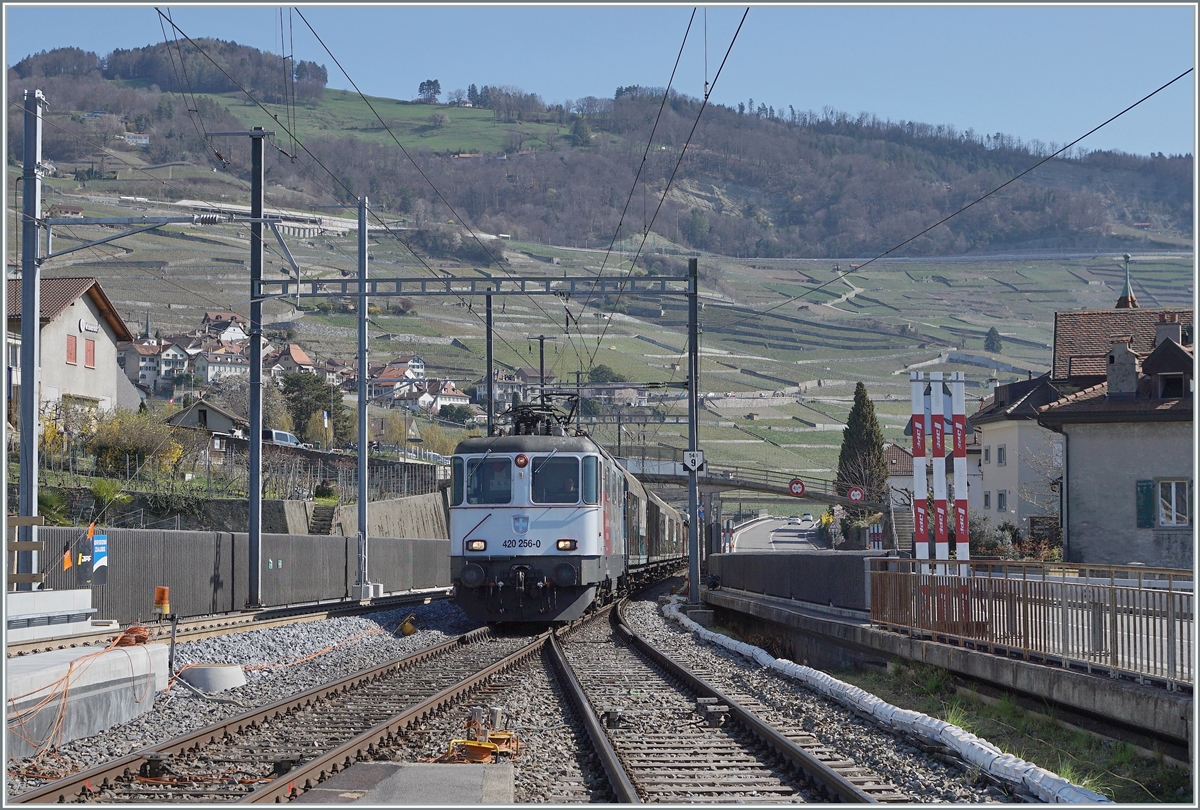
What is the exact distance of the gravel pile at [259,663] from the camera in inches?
371

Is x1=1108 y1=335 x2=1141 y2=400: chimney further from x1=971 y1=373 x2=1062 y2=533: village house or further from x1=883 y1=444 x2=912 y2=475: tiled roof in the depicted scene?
x1=883 y1=444 x2=912 y2=475: tiled roof

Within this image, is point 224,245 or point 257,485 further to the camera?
point 224,245

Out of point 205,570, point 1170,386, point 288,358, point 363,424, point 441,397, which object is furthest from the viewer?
point 441,397

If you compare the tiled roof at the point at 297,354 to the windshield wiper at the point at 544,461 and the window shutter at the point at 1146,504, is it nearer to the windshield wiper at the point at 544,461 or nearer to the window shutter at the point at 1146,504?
the window shutter at the point at 1146,504

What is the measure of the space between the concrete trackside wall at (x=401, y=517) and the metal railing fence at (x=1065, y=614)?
2255 cm

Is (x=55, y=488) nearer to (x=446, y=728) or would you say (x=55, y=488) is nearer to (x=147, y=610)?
(x=147, y=610)

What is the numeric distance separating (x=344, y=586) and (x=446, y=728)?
76.2 feet

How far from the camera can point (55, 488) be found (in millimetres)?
34062

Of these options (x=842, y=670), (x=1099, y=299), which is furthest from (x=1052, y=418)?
(x=1099, y=299)

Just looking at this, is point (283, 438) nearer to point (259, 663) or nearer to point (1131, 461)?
point (1131, 461)

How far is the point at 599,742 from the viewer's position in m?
9.38

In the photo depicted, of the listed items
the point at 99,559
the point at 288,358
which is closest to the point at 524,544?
the point at 99,559

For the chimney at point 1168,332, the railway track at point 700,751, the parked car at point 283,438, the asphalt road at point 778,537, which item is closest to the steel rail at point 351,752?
the railway track at point 700,751

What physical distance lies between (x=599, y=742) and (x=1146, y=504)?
83.1 feet
